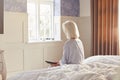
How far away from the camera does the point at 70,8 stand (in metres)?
5.74

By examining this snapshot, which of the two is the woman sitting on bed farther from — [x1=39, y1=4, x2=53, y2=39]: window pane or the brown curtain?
[x1=39, y1=4, x2=53, y2=39]: window pane

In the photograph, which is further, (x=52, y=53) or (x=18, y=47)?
(x=52, y=53)

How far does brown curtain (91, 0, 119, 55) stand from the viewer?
16.4 ft

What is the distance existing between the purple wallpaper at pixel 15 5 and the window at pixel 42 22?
0.96ft

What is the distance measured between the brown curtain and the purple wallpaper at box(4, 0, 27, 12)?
1515 mm

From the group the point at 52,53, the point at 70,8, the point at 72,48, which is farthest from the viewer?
the point at 70,8

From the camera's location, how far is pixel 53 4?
5.59m

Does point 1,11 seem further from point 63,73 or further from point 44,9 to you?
point 63,73

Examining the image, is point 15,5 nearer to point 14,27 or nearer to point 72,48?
point 14,27

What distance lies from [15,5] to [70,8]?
4.92 feet

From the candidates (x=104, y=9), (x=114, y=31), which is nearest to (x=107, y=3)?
(x=104, y=9)

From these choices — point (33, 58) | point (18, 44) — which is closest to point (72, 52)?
point (18, 44)

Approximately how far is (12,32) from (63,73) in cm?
274

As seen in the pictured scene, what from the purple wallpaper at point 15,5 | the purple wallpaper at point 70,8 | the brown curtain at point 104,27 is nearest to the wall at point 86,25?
the purple wallpaper at point 70,8
